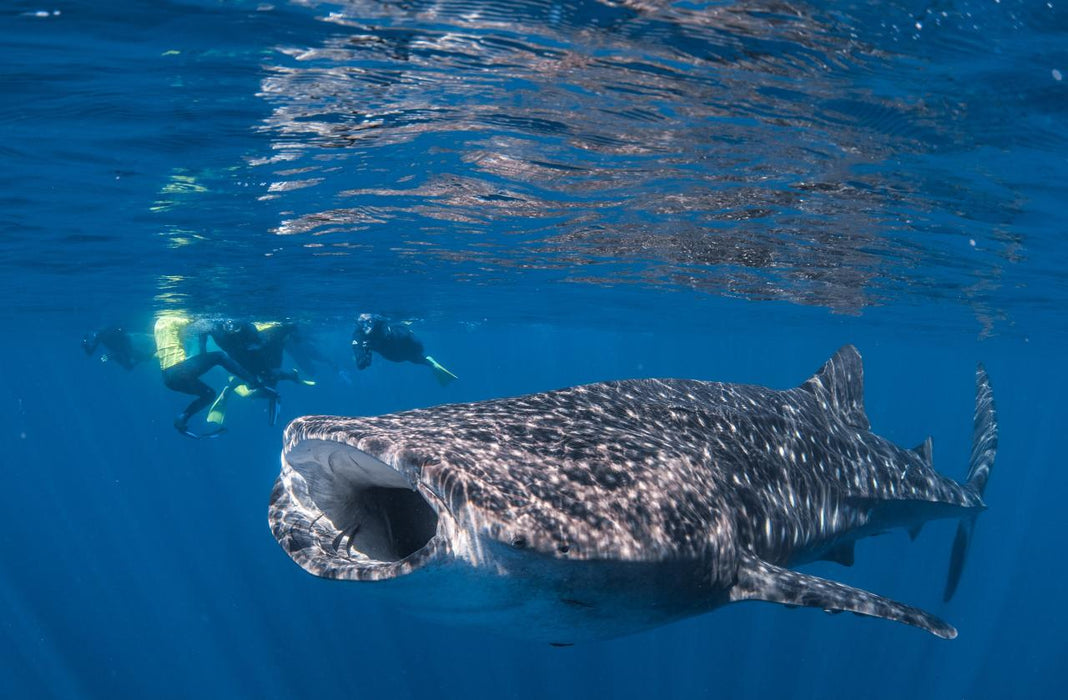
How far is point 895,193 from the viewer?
12.8 meters

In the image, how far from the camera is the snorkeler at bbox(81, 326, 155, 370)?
23.2m

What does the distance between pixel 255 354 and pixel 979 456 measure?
50.9ft

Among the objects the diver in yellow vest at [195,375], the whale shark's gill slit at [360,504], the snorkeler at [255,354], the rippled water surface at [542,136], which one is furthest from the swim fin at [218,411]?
the whale shark's gill slit at [360,504]

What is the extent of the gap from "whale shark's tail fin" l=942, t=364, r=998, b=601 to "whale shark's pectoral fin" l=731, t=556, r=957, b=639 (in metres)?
6.79

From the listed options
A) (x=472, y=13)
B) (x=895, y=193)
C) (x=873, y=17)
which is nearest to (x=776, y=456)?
(x=873, y=17)

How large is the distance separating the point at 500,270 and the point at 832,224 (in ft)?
33.9

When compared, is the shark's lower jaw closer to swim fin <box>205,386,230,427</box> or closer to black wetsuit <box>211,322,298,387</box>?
black wetsuit <box>211,322,298,387</box>

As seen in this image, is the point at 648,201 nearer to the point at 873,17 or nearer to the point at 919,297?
the point at 873,17

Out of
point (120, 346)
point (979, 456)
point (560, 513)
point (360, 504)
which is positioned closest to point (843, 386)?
point (979, 456)

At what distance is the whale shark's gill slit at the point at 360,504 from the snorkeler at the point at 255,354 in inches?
520

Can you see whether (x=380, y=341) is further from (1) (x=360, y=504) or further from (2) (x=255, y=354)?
(1) (x=360, y=504)

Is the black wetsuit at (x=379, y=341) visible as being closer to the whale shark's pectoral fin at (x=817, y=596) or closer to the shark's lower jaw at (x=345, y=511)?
the shark's lower jaw at (x=345, y=511)

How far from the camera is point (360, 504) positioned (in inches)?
174

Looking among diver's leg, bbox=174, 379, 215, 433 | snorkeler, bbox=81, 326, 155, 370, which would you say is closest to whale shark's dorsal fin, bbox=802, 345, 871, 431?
diver's leg, bbox=174, 379, 215, 433
